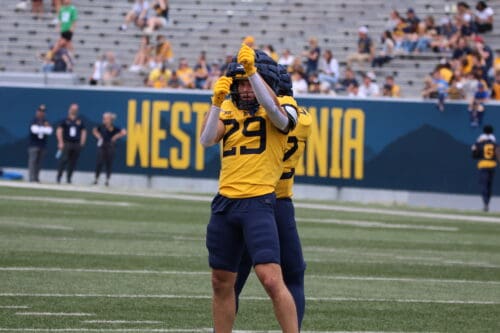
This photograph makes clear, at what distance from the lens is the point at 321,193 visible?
28422 millimetres

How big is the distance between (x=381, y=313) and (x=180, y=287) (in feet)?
6.72

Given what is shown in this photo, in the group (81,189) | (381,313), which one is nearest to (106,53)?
(81,189)

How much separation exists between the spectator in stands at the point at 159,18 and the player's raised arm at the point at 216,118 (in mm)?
25904

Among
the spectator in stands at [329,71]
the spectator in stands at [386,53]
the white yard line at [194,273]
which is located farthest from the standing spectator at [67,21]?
the white yard line at [194,273]

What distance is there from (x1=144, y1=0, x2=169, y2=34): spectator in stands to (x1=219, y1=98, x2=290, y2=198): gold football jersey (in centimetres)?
2586

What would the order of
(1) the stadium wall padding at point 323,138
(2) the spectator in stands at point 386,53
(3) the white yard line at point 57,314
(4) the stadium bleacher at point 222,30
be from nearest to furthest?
1. (3) the white yard line at point 57,314
2. (1) the stadium wall padding at point 323,138
3. (2) the spectator in stands at point 386,53
4. (4) the stadium bleacher at point 222,30

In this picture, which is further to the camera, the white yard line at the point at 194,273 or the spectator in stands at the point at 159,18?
the spectator in stands at the point at 159,18

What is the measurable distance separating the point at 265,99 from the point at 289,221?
967mm

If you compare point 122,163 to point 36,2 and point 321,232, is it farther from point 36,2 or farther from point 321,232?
point 321,232

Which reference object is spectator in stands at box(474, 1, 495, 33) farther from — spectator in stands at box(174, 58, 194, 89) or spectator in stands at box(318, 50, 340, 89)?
spectator in stands at box(174, 58, 194, 89)

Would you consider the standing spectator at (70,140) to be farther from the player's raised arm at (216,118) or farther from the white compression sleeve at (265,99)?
the white compression sleeve at (265,99)

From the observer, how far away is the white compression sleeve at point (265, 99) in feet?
25.8

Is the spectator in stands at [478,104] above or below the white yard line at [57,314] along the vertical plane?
below

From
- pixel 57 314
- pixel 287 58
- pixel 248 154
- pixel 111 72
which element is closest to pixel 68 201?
pixel 287 58
